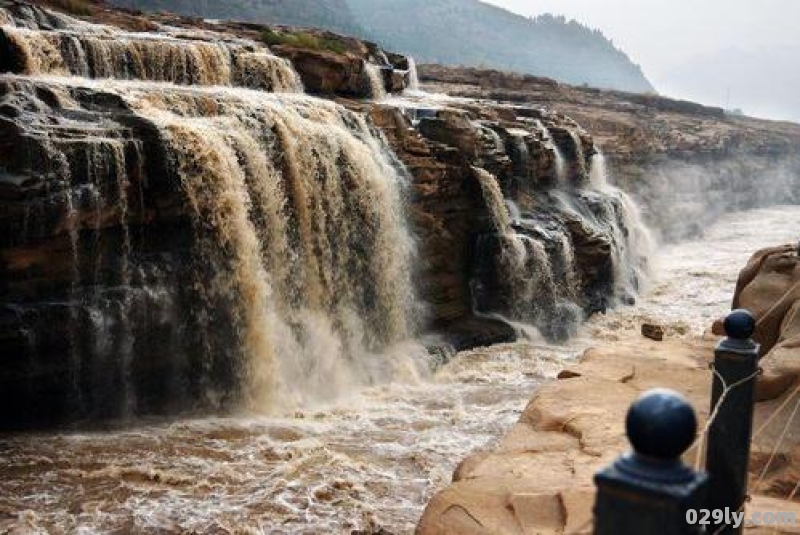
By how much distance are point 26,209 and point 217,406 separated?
3475 mm

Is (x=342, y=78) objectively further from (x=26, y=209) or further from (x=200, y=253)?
(x=26, y=209)

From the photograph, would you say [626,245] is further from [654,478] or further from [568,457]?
[654,478]

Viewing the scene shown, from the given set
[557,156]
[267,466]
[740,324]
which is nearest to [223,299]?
[267,466]

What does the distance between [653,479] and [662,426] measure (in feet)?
0.38

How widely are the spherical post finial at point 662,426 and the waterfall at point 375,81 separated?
18.8 m

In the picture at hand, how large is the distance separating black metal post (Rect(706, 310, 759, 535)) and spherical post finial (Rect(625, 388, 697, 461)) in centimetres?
150

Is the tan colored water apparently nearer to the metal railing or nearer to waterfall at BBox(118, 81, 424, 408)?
waterfall at BBox(118, 81, 424, 408)

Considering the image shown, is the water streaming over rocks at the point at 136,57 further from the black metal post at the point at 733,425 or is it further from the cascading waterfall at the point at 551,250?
the black metal post at the point at 733,425

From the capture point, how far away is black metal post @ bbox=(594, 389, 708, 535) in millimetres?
1646

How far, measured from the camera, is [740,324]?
319 centimetres

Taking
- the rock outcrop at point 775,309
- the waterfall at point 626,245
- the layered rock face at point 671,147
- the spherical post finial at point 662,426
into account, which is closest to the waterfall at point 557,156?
the waterfall at point 626,245

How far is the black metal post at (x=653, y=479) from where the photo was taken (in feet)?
5.40

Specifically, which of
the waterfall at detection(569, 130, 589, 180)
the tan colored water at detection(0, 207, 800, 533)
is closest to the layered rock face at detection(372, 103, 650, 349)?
the waterfall at detection(569, 130, 589, 180)

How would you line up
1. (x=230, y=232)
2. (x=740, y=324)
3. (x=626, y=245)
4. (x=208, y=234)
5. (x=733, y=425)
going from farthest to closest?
(x=626, y=245) < (x=230, y=232) < (x=208, y=234) < (x=740, y=324) < (x=733, y=425)
